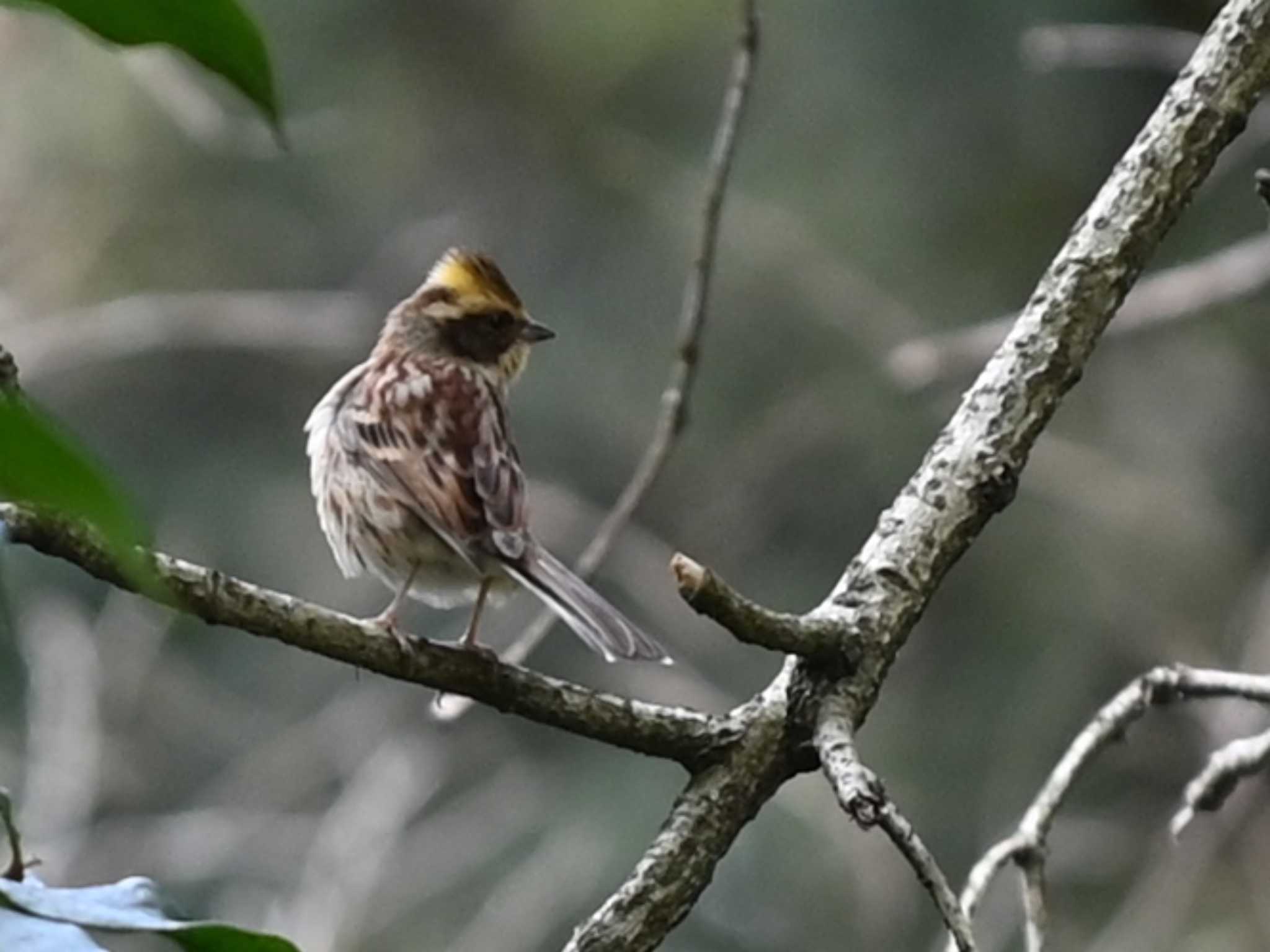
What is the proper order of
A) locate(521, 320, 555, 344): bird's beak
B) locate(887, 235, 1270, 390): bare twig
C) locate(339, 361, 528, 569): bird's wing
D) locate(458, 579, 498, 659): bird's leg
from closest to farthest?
1. locate(458, 579, 498, 659): bird's leg
2. locate(339, 361, 528, 569): bird's wing
3. locate(521, 320, 555, 344): bird's beak
4. locate(887, 235, 1270, 390): bare twig

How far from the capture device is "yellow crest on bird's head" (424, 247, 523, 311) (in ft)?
14.8

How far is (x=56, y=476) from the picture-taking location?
34.4 inches

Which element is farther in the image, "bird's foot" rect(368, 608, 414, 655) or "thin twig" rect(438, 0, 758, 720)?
"thin twig" rect(438, 0, 758, 720)

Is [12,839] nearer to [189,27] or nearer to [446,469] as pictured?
[189,27]

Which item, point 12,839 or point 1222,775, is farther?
point 1222,775

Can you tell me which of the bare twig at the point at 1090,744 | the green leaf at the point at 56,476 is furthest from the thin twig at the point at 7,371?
the bare twig at the point at 1090,744

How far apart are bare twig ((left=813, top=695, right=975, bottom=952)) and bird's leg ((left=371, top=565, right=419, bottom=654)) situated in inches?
20.1

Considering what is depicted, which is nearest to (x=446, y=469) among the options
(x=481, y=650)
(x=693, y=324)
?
(x=693, y=324)

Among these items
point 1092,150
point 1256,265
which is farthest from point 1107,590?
point 1256,265

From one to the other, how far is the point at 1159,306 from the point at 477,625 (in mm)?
2939

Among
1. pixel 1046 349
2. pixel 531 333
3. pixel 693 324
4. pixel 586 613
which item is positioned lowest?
pixel 586 613

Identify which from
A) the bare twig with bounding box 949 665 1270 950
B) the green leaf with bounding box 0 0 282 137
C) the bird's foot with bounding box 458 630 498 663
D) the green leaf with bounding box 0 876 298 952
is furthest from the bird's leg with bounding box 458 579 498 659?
the green leaf with bounding box 0 0 282 137

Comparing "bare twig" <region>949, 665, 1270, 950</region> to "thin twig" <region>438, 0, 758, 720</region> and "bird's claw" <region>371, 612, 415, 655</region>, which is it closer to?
"bird's claw" <region>371, 612, 415, 655</region>

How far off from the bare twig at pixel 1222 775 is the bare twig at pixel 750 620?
2.66ft
